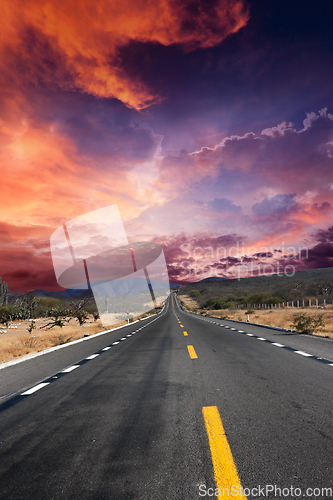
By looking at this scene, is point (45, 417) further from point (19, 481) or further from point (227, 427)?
point (227, 427)

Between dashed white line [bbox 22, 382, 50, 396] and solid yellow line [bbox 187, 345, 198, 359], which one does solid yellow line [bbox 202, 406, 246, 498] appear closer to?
dashed white line [bbox 22, 382, 50, 396]

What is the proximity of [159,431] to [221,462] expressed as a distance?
1.04 m

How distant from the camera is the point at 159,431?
3465mm

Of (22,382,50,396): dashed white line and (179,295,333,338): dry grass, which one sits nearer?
(22,382,50,396): dashed white line

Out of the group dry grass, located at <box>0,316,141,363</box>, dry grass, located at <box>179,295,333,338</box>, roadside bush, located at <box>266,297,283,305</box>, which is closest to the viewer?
dry grass, located at <box>0,316,141,363</box>

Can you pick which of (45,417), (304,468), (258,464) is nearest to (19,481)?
(45,417)

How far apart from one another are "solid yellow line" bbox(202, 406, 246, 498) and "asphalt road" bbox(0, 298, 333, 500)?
0.19ft

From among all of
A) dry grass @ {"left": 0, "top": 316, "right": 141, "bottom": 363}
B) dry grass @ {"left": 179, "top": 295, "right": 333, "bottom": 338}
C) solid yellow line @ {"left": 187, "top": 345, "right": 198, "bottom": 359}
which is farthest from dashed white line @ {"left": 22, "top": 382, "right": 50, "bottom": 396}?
dry grass @ {"left": 179, "top": 295, "right": 333, "bottom": 338}

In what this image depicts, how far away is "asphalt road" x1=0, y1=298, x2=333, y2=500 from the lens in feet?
7.93

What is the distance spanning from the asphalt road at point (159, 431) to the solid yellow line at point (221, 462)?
6 centimetres

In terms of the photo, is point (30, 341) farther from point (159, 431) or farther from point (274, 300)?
point (274, 300)

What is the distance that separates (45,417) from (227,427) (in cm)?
257

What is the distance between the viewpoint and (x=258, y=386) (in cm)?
522

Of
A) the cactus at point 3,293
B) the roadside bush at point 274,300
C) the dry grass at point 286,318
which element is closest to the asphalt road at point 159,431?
the dry grass at point 286,318
